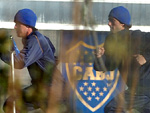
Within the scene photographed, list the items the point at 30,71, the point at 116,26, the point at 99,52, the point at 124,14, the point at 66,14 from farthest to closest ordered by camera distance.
→ 1. the point at 124,14
2. the point at 30,71
3. the point at 116,26
4. the point at 66,14
5. the point at 99,52

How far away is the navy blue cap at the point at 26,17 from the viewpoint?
7.51ft

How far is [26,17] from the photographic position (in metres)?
2.46

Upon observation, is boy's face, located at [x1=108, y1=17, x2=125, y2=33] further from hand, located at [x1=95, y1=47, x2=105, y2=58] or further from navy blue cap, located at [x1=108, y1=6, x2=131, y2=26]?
hand, located at [x1=95, y1=47, x2=105, y2=58]

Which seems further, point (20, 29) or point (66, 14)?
point (20, 29)

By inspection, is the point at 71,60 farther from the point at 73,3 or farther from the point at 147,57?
the point at 147,57

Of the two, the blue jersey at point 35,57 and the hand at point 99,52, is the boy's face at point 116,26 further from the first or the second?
the blue jersey at point 35,57

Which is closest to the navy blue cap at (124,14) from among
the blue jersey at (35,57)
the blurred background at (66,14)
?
the blurred background at (66,14)

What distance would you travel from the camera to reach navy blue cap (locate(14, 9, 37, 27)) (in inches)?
90.1

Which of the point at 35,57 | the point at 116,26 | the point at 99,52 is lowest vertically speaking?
the point at 35,57

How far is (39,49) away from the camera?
10.4 ft

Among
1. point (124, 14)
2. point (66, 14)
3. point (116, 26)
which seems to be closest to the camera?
point (66, 14)

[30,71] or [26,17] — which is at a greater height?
[26,17]

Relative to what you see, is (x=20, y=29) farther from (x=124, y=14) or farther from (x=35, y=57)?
(x=35, y=57)

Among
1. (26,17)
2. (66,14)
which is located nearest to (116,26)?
(66,14)
